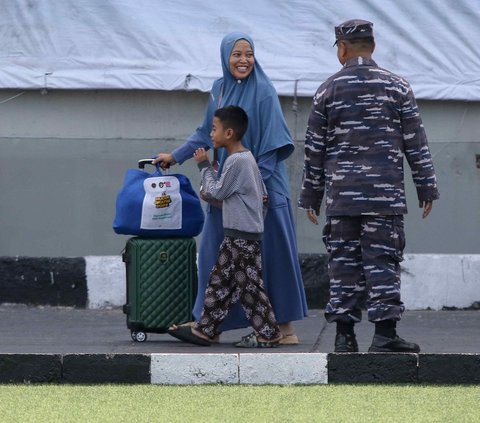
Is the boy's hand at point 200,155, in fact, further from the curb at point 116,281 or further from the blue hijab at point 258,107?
the curb at point 116,281

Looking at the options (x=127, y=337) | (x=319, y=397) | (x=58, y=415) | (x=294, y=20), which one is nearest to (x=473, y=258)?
(x=294, y=20)

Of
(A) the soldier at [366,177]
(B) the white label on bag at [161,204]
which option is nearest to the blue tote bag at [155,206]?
(B) the white label on bag at [161,204]

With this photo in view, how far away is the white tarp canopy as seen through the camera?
990cm

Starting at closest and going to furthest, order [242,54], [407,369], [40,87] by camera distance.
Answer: [407,369] < [242,54] < [40,87]

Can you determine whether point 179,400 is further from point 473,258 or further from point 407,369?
point 473,258

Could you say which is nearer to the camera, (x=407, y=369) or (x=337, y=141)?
(x=407, y=369)

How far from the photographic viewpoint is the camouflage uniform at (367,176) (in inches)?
271

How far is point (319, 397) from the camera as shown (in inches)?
241

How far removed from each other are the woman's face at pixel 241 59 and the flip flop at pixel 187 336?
1.37m

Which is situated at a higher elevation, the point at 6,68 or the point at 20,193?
the point at 6,68

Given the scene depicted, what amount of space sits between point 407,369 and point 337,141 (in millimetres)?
1160

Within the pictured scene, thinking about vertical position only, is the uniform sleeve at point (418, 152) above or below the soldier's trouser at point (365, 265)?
above

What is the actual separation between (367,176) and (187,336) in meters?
1.51

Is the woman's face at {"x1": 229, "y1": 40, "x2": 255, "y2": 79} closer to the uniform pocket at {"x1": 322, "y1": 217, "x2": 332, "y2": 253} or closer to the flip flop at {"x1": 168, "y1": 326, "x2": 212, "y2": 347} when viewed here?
the uniform pocket at {"x1": 322, "y1": 217, "x2": 332, "y2": 253}
